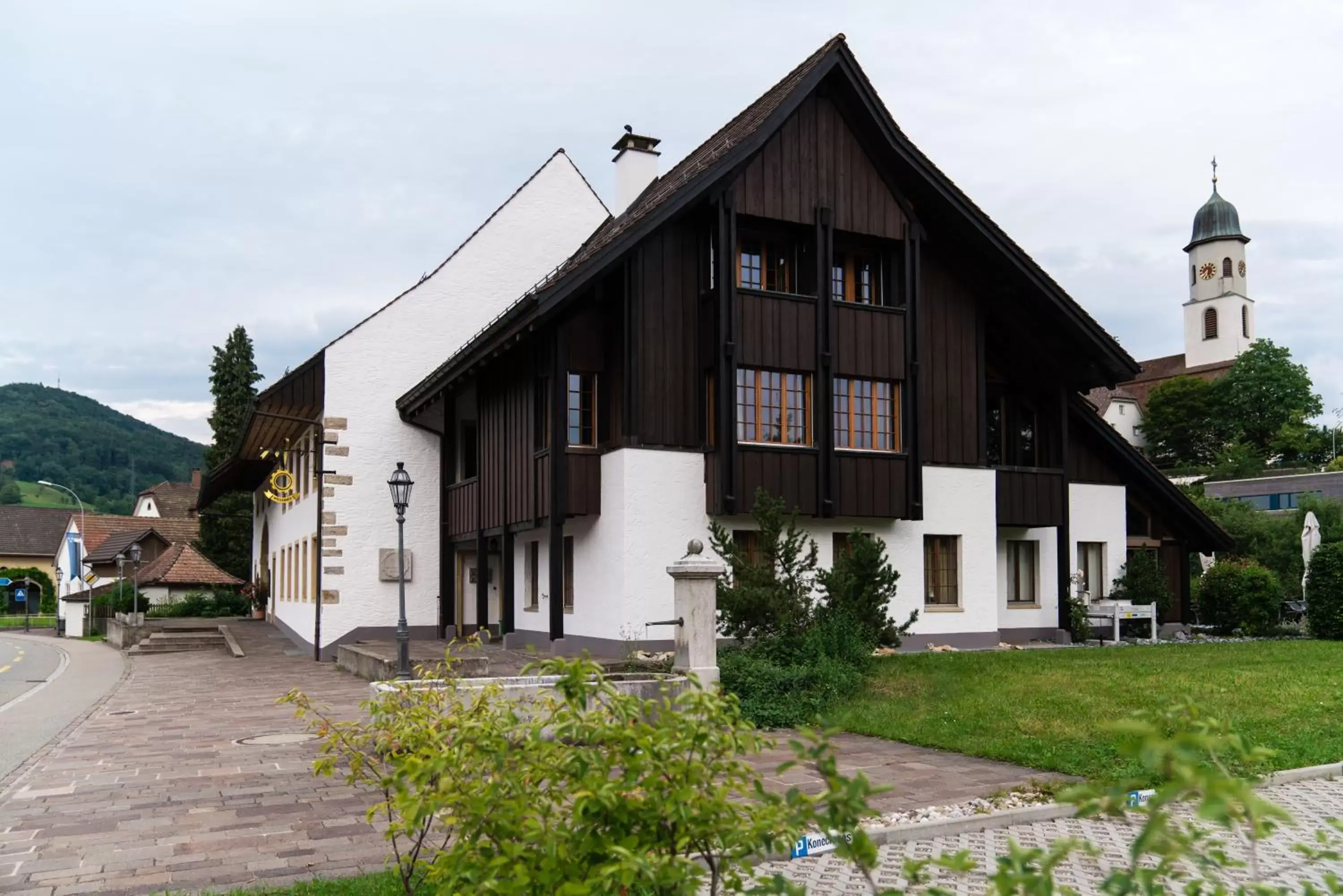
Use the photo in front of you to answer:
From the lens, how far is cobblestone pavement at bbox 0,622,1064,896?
Result: 7.01 m

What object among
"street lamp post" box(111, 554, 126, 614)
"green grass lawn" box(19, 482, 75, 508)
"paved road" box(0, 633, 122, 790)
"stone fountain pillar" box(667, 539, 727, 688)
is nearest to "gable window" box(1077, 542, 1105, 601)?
"stone fountain pillar" box(667, 539, 727, 688)

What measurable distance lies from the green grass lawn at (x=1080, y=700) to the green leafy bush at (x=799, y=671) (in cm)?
32

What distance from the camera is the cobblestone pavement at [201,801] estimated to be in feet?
23.0

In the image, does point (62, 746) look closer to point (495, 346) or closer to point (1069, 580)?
point (495, 346)

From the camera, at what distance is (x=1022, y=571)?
23.7m

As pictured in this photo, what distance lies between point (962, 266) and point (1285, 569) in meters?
27.1

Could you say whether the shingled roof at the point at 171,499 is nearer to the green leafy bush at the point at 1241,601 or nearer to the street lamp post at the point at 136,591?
the street lamp post at the point at 136,591

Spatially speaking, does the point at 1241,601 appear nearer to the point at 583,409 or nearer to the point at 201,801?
the point at 583,409

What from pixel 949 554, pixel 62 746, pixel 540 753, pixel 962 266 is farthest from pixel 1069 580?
pixel 540 753

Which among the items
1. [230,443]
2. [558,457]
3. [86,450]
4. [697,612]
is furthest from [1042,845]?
[86,450]

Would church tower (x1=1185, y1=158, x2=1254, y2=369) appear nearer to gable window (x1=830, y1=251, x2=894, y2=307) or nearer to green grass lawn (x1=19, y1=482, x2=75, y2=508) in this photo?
gable window (x1=830, y1=251, x2=894, y2=307)

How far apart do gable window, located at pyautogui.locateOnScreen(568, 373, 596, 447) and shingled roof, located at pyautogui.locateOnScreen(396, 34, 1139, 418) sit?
1.44m

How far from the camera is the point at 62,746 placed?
1256 centimetres

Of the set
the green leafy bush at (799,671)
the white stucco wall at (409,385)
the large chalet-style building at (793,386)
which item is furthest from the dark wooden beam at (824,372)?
the white stucco wall at (409,385)
